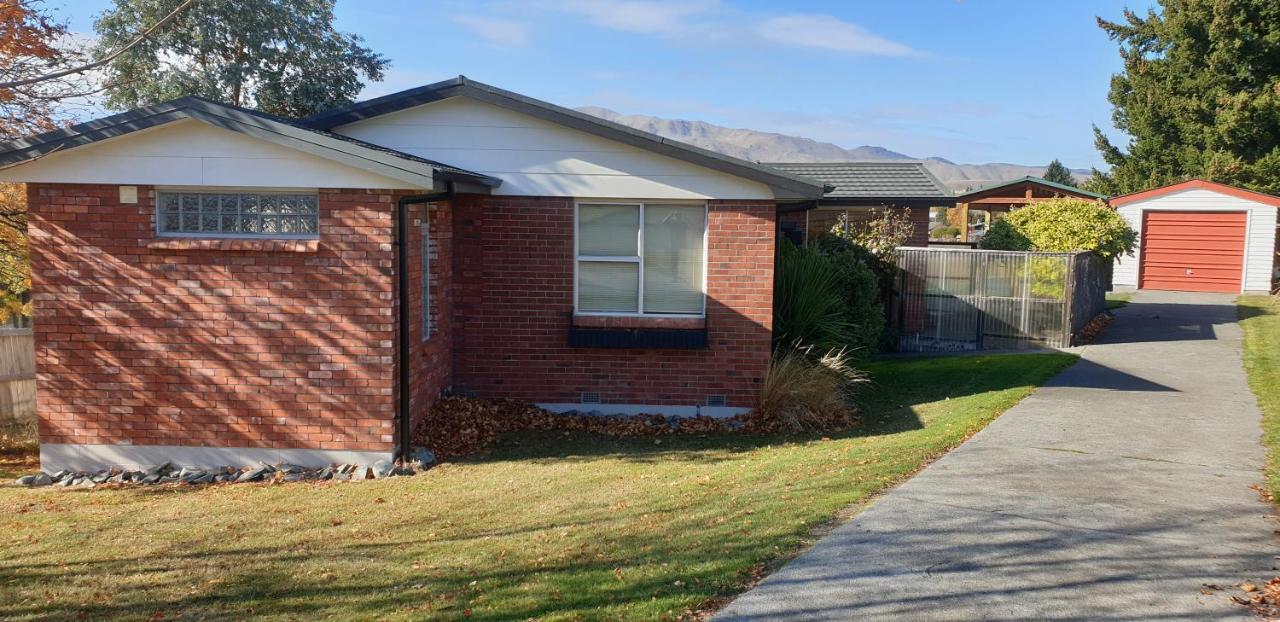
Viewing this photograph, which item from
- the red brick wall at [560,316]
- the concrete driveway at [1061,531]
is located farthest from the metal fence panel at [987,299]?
the red brick wall at [560,316]

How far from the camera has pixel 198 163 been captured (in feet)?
29.5

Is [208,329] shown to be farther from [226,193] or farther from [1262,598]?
[1262,598]

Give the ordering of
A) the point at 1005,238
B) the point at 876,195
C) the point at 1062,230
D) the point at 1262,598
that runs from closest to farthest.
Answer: the point at 1262,598
the point at 1062,230
the point at 1005,238
the point at 876,195

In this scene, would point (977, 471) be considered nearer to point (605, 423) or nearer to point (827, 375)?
point (827, 375)

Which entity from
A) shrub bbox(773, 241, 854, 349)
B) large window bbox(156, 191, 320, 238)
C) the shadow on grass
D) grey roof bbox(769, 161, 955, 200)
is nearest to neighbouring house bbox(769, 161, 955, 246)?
grey roof bbox(769, 161, 955, 200)

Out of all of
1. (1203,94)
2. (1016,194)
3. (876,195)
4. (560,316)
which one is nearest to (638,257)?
(560,316)

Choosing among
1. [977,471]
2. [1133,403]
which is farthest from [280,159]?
[1133,403]

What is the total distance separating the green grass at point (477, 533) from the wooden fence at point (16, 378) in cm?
364

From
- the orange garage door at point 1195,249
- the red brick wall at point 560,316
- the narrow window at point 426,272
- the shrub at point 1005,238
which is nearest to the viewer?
the narrow window at point 426,272

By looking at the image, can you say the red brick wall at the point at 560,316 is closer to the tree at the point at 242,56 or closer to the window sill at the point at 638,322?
the window sill at the point at 638,322

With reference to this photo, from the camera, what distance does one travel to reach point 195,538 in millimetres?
6977

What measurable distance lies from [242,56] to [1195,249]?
24.7m

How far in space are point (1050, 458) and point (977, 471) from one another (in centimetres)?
96

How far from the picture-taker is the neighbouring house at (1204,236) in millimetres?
25766
